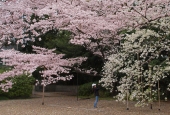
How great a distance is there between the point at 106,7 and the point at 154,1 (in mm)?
2936

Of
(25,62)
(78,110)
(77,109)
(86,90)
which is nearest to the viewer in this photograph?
(78,110)

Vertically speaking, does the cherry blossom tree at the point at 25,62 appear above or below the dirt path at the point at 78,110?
above

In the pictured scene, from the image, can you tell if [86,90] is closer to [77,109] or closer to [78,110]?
[77,109]

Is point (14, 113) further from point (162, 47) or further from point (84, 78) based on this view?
point (84, 78)

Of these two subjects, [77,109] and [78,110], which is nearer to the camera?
[78,110]

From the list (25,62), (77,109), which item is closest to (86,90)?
(25,62)

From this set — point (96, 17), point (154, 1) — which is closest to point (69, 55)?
point (96, 17)

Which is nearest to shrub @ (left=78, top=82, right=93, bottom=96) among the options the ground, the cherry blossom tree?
the cherry blossom tree

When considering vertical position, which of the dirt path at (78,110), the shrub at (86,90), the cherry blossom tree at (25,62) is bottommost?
the dirt path at (78,110)

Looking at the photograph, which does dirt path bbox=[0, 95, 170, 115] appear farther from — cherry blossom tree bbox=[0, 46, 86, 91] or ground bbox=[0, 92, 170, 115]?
cherry blossom tree bbox=[0, 46, 86, 91]

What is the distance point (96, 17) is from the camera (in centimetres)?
1251

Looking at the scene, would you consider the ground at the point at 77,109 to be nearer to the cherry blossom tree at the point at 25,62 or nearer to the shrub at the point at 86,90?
the cherry blossom tree at the point at 25,62

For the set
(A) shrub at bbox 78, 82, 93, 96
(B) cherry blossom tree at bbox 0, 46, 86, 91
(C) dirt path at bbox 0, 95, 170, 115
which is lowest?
(C) dirt path at bbox 0, 95, 170, 115

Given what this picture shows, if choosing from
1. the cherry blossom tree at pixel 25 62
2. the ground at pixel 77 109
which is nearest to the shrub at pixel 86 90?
the cherry blossom tree at pixel 25 62
